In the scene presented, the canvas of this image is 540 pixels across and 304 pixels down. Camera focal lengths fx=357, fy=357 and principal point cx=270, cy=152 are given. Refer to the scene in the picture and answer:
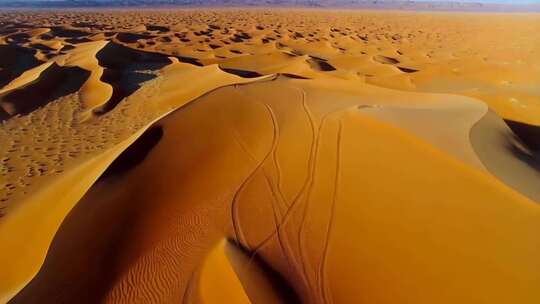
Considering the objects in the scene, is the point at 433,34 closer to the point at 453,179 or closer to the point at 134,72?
the point at 134,72

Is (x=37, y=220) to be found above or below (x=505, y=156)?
below

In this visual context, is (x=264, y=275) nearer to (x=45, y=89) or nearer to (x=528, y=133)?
(x=528, y=133)

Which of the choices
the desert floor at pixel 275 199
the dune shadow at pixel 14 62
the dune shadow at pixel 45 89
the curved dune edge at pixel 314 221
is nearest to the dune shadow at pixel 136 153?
the desert floor at pixel 275 199

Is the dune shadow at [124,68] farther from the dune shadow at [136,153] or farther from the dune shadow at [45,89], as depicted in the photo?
the dune shadow at [136,153]

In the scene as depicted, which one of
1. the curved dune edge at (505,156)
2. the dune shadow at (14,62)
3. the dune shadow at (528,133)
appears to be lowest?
the dune shadow at (14,62)

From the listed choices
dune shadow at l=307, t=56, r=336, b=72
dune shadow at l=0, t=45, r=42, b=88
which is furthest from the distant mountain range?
dune shadow at l=307, t=56, r=336, b=72

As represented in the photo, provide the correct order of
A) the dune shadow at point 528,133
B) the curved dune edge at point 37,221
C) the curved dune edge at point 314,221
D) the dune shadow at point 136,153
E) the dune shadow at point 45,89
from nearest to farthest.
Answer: the curved dune edge at point 314,221
the curved dune edge at point 37,221
the dune shadow at point 136,153
the dune shadow at point 528,133
the dune shadow at point 45,89

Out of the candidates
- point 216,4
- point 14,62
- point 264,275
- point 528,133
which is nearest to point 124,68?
point 14,62

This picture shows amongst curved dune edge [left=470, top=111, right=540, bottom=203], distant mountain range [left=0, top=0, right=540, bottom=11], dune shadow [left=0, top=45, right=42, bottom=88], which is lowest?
distant mountain range [left=0, top=0, right=540, bottom=11]

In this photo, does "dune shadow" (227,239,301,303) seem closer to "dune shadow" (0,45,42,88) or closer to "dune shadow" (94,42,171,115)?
"dune shadow" (94,42,171,115)
